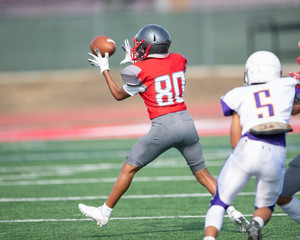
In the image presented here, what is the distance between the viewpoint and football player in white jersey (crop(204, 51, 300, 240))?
4012 mm

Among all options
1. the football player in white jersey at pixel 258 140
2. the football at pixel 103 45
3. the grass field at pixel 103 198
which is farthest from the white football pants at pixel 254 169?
the football at pixel 103 45

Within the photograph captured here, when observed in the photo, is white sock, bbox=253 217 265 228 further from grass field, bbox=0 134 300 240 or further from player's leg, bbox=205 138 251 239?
grass field, bbox=0 134 300 240

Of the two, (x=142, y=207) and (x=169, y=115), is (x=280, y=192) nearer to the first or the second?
(x=169, y=115)

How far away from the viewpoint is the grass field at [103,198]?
17.6 feet

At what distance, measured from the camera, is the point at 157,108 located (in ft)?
16.7

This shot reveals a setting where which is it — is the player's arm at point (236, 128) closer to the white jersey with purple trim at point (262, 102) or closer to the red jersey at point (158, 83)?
the white jersey with purple trim at point (262, 102)

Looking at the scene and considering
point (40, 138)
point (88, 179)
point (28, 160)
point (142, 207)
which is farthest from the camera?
point (40, 138)

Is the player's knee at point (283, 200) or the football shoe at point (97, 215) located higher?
the player's knee at point (283, 200)

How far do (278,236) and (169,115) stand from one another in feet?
4.44

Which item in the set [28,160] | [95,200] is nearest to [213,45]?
[28,160]

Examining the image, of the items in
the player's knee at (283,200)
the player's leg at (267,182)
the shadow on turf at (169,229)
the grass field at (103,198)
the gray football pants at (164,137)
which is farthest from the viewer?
the grass field at (103,198)

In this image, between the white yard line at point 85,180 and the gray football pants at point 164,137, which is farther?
the white yard line at point 85,180

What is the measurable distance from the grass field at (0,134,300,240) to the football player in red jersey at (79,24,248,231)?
45 cm

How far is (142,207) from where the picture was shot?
6438 millimetres
